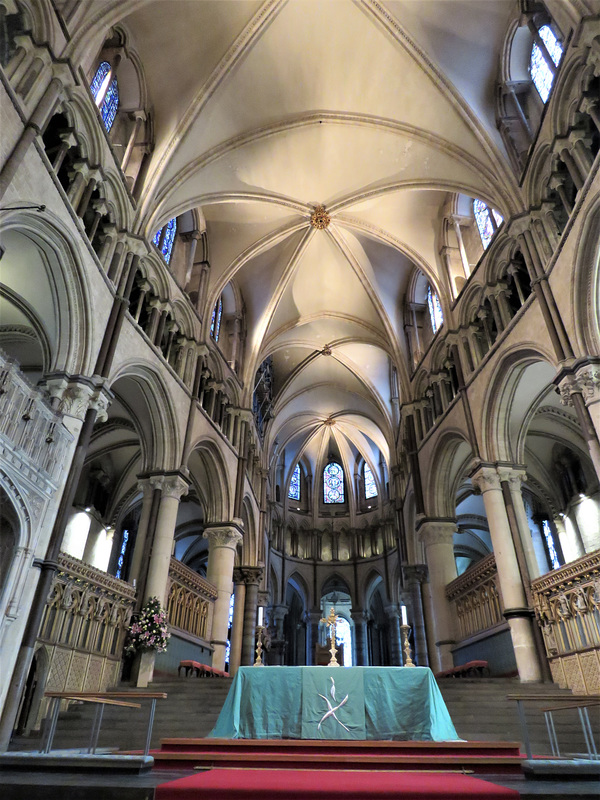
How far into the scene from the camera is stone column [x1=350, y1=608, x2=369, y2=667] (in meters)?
27.8

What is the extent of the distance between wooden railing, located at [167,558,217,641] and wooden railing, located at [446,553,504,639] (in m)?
7.17

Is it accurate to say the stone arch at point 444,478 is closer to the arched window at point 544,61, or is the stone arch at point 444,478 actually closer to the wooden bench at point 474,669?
the wooden bench at point 474,669

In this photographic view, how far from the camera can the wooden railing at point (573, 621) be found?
9.65 meters

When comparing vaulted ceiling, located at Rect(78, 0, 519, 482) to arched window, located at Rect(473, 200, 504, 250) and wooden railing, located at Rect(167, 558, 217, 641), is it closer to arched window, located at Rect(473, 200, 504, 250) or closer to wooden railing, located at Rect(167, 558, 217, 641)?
arched window, located at Rect(473, 200, 504, 250)

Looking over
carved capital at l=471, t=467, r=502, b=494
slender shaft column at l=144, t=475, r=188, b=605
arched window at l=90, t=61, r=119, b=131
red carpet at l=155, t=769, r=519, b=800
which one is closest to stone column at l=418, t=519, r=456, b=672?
carved capital at l=471, t=467, r=502, b=494

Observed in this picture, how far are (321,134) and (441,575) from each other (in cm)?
1385

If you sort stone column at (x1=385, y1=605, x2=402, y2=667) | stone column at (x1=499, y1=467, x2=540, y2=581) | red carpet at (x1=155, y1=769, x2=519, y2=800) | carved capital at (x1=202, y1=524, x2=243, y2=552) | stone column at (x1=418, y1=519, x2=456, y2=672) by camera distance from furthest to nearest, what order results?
stone column at (x1=385, y1=605, x2=402, y2=667)
carved capital at (x1=202, y1=524, x2=243, y2=552)
stone column at (x1=418, y1=519, x2=456, y2=672)
stone column at (x1=499, y1=467, x2=540, y2=581)
red carpet at (x1=155, y1=769, x2=519, y2=800)

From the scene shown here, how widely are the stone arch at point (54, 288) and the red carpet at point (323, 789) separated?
8.01 m

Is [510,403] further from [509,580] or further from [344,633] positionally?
[344,633]

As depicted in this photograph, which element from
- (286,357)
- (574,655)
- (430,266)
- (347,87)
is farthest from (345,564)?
(347,87)

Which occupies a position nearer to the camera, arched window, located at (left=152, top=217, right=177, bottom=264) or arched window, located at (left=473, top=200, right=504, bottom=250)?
arched window, located at (left=473, top=200, right=504, bottom=250)

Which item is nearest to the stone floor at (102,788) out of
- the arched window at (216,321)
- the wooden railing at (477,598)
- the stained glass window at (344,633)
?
the wooden railing at (477,598)

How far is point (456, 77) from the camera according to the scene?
13930 mm

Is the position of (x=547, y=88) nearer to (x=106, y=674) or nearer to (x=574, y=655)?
(x=574, y=655)
